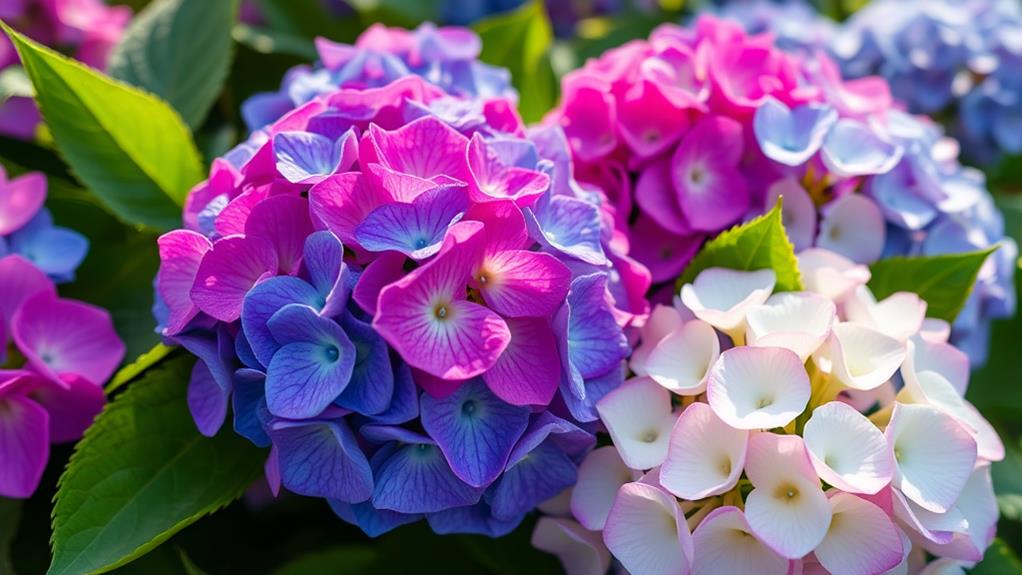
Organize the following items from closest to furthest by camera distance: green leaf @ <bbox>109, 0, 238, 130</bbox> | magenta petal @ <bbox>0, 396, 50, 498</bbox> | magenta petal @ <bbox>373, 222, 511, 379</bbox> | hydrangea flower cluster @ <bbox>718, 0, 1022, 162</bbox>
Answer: magenta petal @ <bbox>373, 222, 511, 379</bbox>
magenta petal @ <bbox>0, 396, 50, 498</bbox>
green leaf @ <bbox>109, 0, 238, 130</bbox>
hydrangea flower cluster @ <bbox>718, 0, 1022, 162</bbox>

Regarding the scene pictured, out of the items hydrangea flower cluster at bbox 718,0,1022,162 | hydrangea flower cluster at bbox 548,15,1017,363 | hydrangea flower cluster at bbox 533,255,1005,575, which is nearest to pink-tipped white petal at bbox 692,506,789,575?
hydrangea flower cluster at bbox 533,255,1005,575

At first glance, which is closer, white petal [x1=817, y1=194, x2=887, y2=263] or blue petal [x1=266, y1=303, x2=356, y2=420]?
blue petal [x1=266, y1=303, x2=356, y2=420]

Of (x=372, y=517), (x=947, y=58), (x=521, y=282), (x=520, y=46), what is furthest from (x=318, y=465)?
(x=947, y=58)

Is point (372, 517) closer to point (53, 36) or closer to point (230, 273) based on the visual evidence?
point (230, 273)

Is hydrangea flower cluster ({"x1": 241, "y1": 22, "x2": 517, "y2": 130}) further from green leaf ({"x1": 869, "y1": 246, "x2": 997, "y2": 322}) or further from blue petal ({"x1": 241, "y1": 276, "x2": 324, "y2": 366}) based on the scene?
green leaf ({"x1": 869, "y1": 246, "x2": 997, "y2": 322})

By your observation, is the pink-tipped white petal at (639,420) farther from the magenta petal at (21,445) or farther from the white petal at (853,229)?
the magenta petal at (21,445)

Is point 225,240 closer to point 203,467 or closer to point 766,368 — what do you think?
point 203,467
